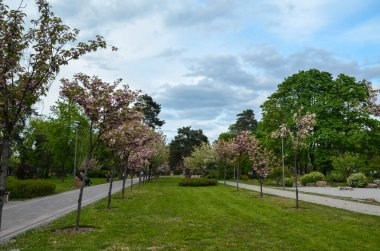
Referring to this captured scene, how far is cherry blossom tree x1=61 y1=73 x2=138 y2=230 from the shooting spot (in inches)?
406

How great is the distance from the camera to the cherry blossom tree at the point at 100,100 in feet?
33.8

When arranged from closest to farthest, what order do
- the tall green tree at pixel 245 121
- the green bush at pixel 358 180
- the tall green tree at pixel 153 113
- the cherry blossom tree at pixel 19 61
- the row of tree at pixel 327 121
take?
the cherry blossom tree at pixel 19 61 < the green bush at pixel 358 180 < the row of tree at pixel 327 121 < the tall green tree at pixel 153 113 < the tall green tree at pixel 245 121

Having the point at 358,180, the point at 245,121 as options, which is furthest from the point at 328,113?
the point at 245,121

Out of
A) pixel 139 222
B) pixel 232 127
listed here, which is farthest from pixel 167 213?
pixel 232 127

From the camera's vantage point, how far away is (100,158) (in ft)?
203

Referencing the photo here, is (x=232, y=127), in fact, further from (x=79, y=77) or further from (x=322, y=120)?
(x=79, y=77)

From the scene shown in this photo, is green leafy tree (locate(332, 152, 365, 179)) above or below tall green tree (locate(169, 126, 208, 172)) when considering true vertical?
below

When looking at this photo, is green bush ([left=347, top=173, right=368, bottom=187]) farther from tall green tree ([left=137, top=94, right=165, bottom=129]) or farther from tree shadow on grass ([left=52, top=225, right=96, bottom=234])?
tall green tree ([left=137, top=94, right=165, bottom=129])

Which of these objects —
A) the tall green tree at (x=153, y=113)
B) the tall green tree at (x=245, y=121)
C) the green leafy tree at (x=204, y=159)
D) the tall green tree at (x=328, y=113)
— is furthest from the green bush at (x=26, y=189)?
the tall green tree at (x=245, y=121)

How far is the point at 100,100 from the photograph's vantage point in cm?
1043

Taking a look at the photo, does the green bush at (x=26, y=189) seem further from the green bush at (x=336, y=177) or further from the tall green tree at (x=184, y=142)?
the tall green tree at (x=184, y=142)

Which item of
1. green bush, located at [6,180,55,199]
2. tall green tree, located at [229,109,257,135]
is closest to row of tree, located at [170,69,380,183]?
green bush, located at [6,180,55,199]

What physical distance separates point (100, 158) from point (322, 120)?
123 ft

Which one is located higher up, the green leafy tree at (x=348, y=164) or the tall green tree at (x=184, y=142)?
the tall green tree at (x=184, y=142)
